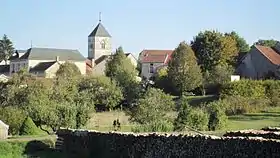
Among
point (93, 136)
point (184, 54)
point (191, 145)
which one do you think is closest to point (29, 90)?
point (184, 54)

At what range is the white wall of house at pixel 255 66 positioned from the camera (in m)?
77.4

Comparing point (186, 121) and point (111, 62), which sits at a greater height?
point (111, 62)

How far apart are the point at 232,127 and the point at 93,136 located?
12.6 meters

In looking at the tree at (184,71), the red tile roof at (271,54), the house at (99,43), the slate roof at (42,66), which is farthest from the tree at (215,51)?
the house at (99,43)

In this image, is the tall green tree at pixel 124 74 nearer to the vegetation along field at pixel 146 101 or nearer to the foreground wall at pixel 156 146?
the vegetation along field at pixel 146 101

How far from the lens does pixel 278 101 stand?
5391 centimetres

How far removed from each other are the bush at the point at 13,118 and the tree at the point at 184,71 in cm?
2723

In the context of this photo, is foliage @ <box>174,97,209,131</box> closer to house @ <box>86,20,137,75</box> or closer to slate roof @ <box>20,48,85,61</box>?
slate roof @ <box>20,48,85,61</box>

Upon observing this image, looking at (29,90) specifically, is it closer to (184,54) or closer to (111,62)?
(184,54)

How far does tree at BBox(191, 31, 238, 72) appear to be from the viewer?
8231cm

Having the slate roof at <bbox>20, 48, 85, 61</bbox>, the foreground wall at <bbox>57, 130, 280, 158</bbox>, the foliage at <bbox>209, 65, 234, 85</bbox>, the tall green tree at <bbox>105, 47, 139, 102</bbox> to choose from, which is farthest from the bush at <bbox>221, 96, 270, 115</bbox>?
the slate roof at <bbox>20, 48, 85, 61</bbox>

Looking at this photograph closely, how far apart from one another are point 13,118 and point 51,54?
3054 inches

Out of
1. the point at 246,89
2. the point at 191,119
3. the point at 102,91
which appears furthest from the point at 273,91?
the point at 191,119

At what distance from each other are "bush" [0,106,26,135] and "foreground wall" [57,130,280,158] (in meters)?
8.98
